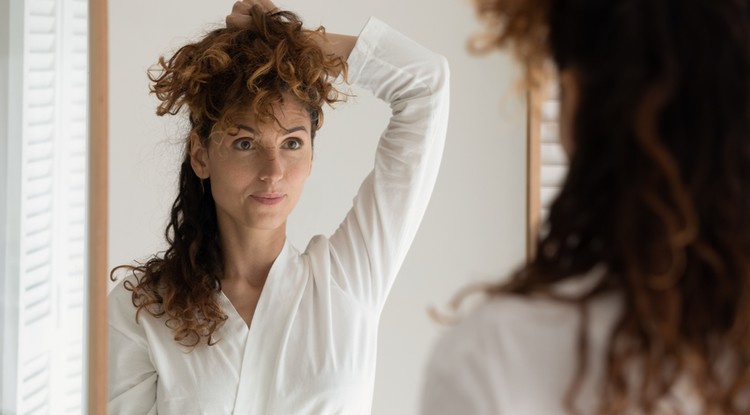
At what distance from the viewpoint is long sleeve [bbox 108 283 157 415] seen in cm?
131

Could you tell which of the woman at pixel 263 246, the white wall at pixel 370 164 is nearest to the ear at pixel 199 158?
the woman at pixel 263 246

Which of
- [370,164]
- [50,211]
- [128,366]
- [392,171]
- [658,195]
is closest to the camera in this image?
[658,195]

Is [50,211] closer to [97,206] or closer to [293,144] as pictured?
[97,206]

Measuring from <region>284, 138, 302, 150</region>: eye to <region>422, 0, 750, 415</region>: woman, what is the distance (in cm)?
82

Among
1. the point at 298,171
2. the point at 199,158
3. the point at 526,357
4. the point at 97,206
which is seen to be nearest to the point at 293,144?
the point at 298,171

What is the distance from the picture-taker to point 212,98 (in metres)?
1.36

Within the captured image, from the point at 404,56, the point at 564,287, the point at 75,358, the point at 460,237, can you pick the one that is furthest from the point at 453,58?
the point at 564,287

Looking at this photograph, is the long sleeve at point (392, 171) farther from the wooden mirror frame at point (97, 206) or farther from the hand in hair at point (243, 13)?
the wooden mirror frame at point (97, 206)

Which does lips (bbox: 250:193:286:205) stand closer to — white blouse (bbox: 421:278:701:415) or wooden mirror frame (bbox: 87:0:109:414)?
wooden mirror frame (bbox: 87:0:109:414)

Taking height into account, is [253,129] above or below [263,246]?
above

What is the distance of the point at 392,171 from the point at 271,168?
20 cm

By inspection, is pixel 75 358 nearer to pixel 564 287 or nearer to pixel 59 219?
pixel 59 219

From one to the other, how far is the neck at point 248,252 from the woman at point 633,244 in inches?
33.7

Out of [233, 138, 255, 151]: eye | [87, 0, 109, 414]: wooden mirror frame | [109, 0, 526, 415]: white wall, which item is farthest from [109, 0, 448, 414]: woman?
[109, 0, 526, 415]: white wall
